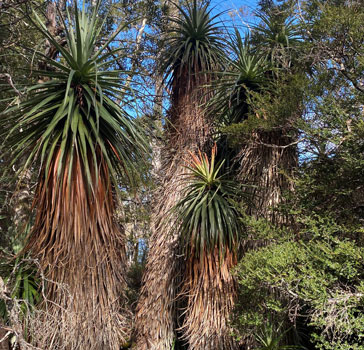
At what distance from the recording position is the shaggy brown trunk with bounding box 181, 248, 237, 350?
14.5 feet

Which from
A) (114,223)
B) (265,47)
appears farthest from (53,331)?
(265,47)

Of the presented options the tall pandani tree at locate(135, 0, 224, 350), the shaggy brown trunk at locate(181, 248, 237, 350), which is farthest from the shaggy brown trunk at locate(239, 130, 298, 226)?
the tall pandani tree at locate(135, 0, 224, 350)

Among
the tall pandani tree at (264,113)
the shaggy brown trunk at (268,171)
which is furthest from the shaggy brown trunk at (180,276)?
the shaggy brown trunk at (268,171)

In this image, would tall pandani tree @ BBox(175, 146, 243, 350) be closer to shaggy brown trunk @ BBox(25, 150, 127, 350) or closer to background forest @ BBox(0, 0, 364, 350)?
background forest @ BBox(0, 0, 364, 350)

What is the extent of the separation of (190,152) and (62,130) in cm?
212

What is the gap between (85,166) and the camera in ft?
11.1

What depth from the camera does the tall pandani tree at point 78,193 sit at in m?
3.32

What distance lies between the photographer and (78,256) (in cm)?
339

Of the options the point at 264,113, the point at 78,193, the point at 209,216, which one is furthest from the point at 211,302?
the point at 264,113

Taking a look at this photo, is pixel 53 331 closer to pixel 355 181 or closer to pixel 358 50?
pixel 355 181

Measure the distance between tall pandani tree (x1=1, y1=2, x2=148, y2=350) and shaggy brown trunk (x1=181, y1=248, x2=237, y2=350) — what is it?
1.19 m

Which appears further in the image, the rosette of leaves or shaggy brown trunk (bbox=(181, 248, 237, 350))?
the rosette of leaves

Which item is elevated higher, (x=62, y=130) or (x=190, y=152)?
(x=190, y=152)

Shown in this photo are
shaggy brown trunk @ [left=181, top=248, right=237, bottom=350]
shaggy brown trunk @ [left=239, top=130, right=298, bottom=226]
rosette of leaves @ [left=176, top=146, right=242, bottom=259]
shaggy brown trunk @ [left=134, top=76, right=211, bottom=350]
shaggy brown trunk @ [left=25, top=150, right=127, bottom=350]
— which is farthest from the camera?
shaggy brown trunk @ [left=134, top=76, right=211, bottom=350]
